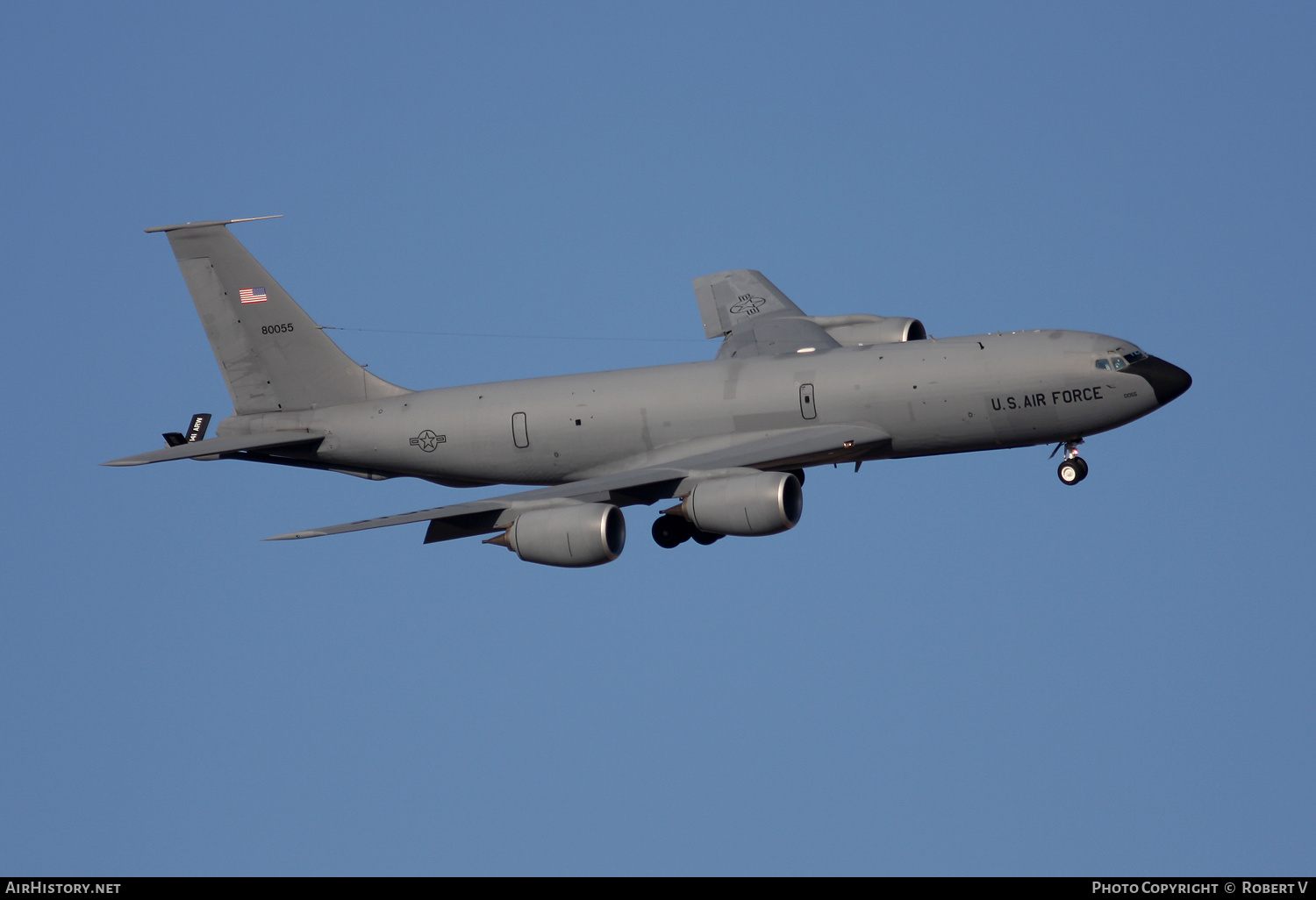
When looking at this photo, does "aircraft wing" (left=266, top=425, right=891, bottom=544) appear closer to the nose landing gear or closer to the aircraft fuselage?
the aircraft fuselage

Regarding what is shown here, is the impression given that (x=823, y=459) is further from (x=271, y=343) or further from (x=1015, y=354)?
(x=271, y=343)

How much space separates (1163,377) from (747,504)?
1293cm

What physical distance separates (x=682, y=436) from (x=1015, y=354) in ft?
33.6

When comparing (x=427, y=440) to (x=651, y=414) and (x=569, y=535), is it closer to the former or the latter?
(x=651, y=414)

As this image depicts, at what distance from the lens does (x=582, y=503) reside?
147ft

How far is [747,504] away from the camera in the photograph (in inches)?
1772

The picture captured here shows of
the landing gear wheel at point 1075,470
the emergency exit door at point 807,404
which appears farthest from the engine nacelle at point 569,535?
the landing gear wheel at point 1075,470

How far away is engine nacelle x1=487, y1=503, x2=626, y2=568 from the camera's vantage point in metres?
43.9

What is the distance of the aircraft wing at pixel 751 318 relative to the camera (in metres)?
55.9

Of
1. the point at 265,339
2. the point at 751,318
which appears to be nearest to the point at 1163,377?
the point at 751,318

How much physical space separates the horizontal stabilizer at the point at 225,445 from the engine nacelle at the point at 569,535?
12.1 m
